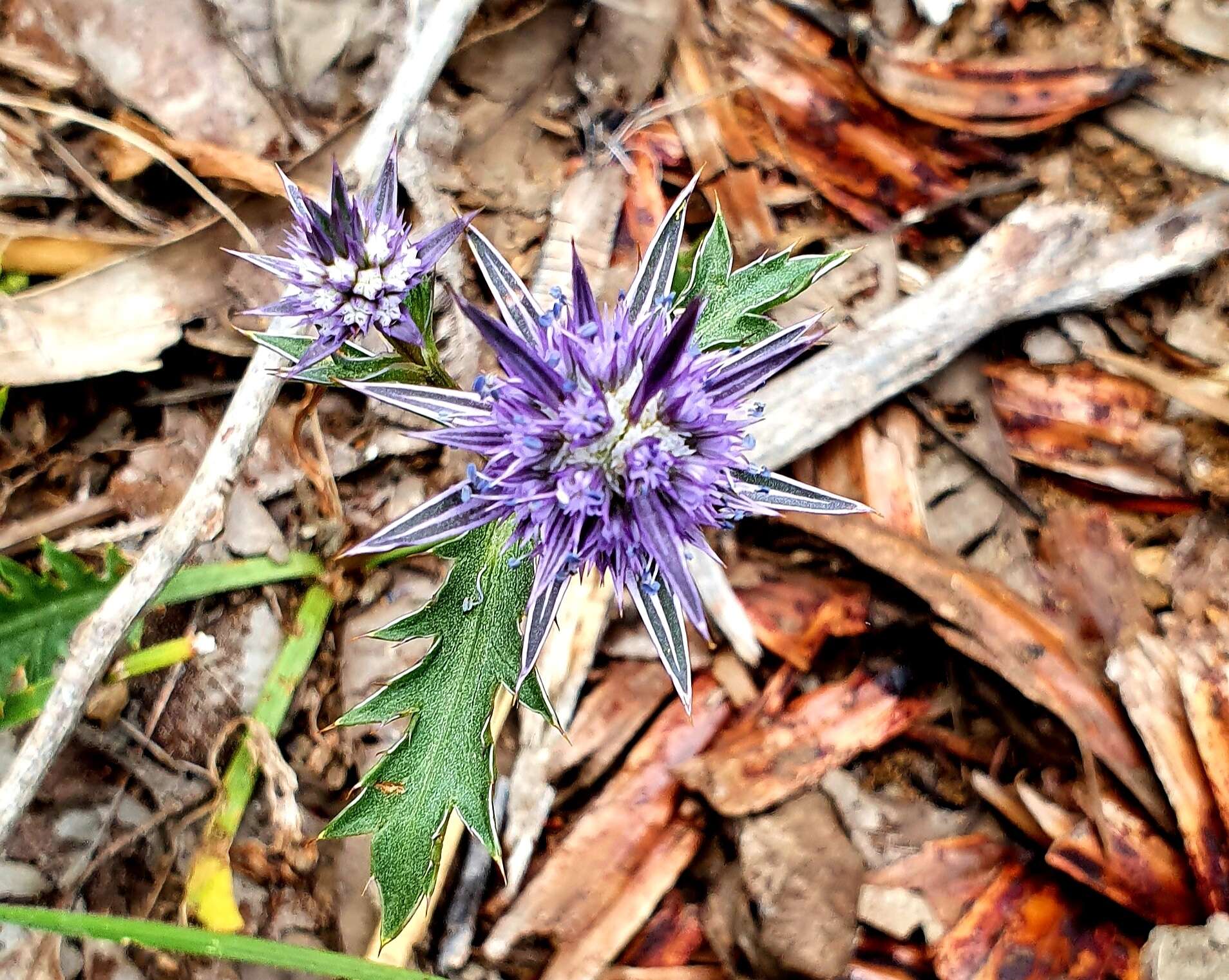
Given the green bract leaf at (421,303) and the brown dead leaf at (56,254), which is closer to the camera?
the green bract leaf at (421,303)

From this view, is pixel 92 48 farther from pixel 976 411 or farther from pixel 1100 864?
pixel 1100 864

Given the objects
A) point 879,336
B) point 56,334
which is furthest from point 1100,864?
point 56,334

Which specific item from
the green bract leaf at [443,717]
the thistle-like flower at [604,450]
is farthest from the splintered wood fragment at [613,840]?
the thistle-like flower at [604,450]

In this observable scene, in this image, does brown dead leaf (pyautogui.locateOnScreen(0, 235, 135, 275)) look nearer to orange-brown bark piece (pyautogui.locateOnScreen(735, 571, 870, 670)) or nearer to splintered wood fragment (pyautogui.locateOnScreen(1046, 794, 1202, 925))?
orange-brown bark piece (pyautogui.locateOnScreen(735, 571, 870, 670))

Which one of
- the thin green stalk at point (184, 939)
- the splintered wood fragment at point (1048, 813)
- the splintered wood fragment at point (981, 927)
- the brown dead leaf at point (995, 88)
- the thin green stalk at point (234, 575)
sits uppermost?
the brown dead leaf at point (995, 88)

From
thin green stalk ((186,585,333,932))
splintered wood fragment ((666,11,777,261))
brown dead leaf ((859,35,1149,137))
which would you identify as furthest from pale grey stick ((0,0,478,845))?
brown dead leaf ((859,35,1149,137))

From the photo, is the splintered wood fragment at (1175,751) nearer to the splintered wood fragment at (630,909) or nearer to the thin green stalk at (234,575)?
the splintered wood fragment at (630,909)
